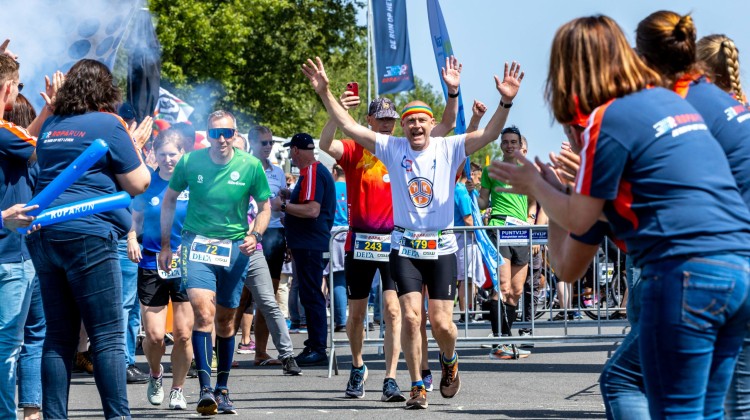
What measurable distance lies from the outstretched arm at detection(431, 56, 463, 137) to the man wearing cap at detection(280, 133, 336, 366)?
285cm

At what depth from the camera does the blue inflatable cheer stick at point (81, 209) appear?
19.7 ft

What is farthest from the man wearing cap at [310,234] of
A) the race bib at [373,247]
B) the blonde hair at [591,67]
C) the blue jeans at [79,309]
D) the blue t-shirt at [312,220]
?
the blonde hair at [591,67]

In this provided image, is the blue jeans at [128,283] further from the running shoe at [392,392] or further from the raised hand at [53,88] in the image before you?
the raised hand at [53,88]

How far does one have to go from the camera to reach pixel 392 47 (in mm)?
22312

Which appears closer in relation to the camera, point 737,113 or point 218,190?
point 737,113

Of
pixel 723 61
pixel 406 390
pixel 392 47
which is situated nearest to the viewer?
pixel 723 61

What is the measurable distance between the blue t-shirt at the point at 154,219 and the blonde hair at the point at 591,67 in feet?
19.5

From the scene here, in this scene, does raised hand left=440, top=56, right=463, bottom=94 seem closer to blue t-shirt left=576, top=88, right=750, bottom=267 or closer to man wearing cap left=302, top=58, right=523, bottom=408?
man wearing cap left=302, top=58, right=523, bottom=408

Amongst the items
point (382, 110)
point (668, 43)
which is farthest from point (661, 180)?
point (382, 110)

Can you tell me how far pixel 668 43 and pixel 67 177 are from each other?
3158 millimetres

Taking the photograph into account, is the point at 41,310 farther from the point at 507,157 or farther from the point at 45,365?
the point at 507,157

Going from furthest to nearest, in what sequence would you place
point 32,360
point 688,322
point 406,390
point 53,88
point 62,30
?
point 62,30, point 406,390, point 32,360, point 53,88, point 688,322

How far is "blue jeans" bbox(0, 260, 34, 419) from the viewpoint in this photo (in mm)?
6176

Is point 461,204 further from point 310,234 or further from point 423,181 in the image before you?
point 423,181
